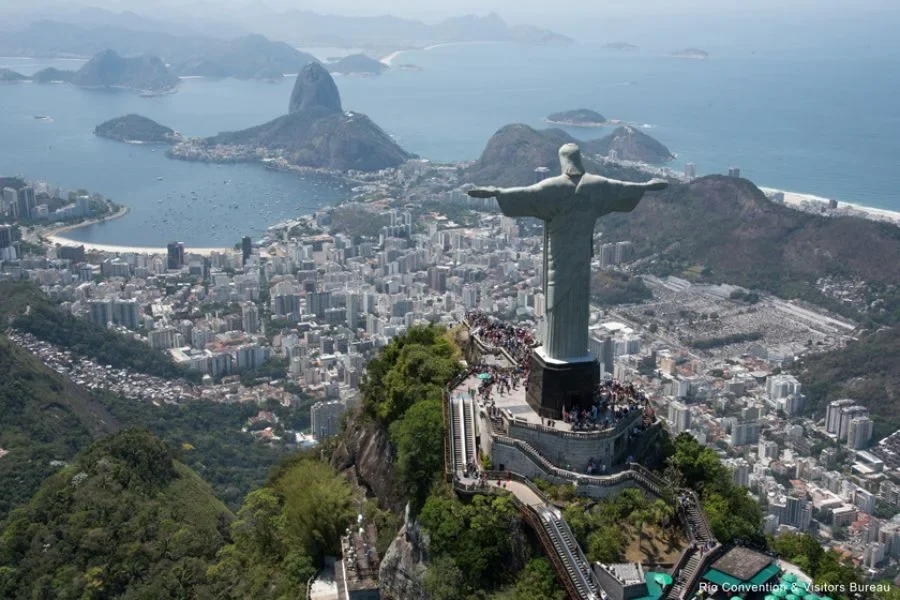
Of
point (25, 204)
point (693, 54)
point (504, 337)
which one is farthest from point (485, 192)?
point (693, 54)

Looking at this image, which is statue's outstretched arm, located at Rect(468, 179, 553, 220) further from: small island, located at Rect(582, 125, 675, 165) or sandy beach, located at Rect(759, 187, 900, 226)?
small island, located at Rect(582, 125, 675, 165)

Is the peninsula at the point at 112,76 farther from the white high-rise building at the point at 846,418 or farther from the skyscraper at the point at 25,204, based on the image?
the white high-rise building at the point at 846,418

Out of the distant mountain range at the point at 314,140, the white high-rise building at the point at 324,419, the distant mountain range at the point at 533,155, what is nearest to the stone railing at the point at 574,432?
the white high-rise building at the point at 324,419

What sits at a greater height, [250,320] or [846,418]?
[846,418]

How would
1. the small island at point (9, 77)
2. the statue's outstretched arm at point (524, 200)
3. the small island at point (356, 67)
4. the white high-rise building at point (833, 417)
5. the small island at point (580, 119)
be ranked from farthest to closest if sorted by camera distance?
1. the small island at point (356, 67)
2. the small island at point (9, 77)
3. the small island at point (580, 119)
4. the white high-rise building at point (833, 417)
5. the statue's outstretched arm at point (524, 200)

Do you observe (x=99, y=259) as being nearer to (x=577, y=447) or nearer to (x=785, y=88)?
(x=577, y=447)

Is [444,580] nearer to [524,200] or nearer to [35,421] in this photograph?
[524,200]
